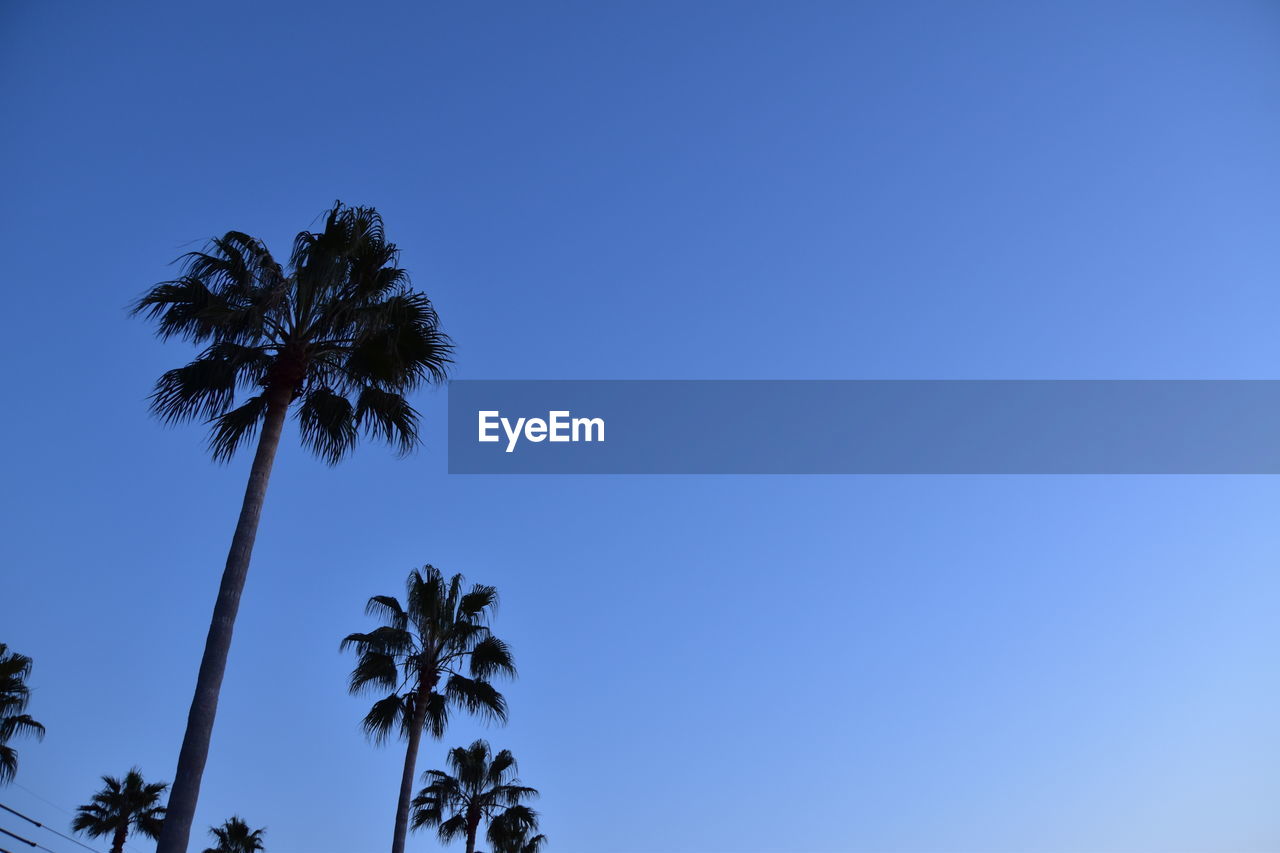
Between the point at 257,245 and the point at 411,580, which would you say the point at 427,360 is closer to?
the point at 257,245

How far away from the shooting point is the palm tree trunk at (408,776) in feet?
85.6

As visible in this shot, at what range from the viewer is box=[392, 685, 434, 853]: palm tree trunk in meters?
26.1

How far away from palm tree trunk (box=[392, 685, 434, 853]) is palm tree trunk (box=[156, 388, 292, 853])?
1337 cm

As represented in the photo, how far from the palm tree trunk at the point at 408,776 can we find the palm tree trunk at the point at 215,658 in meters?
13.4

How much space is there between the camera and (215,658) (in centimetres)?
1389

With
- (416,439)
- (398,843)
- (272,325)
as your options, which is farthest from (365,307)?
(398,843)

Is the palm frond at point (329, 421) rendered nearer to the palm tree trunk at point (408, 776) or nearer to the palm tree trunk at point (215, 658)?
the palm tree trunk at point (215, 658)

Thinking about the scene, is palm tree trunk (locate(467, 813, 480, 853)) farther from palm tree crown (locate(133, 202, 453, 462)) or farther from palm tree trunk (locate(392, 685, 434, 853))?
palm tree crown (locate(133, 202, 453, 462))

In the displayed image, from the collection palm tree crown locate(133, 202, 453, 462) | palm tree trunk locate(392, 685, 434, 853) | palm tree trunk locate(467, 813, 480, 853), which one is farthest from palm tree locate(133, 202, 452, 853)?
palm tree trunk locate(467, 813, 480, 853)

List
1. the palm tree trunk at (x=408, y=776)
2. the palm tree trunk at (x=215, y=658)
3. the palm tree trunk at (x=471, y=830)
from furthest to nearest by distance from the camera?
the palm tree trunk at (x=471, y=830) → the palm tree trunk at (x=408, y=776) → the palm tree trunk at (x=215, y=658)

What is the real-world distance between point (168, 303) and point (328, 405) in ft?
10.0

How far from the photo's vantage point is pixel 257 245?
16.7 metres

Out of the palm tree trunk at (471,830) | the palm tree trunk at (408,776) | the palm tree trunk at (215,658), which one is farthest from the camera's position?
the palm tree trunk at (471,830)

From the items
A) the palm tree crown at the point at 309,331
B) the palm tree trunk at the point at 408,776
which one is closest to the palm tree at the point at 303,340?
the palm tree crown at the point at 309,331
